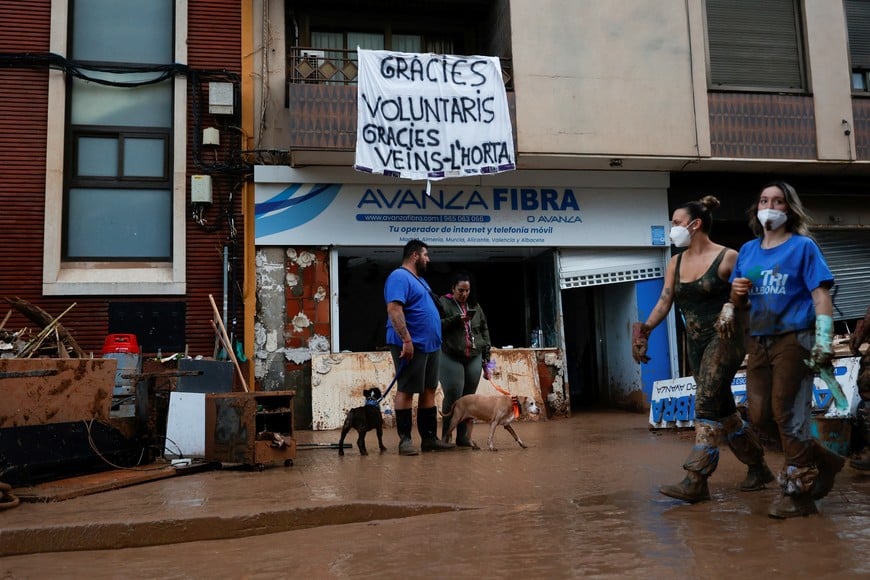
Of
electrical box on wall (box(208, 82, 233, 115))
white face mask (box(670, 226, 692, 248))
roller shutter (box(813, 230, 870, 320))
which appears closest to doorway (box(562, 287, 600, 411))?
roller shutter (box(813, 230, 870, 320))

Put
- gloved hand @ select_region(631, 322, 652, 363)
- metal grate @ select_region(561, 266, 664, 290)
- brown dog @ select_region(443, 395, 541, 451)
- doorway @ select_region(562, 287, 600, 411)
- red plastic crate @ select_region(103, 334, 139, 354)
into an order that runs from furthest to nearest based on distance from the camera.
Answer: doorway @ select_region(562, 287, 600, 411) < metal grate @ select_region(561, 266, 664, 290) < red plastic crate @ select_region(103, 334, 139, 354) < brown dog @ select_region(443, 395, 541, 451) < gloved hand @ select_region(631, 322, 652, 363)

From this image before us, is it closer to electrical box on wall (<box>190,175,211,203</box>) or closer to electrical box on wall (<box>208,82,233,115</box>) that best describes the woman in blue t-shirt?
electrical box on wall (<box>190,175,211,203</box>)

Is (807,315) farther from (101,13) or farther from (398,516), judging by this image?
(101,13)

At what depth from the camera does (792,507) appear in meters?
3.39

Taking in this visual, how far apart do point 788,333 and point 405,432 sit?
12.2 ft

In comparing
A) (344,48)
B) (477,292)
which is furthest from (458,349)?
(344,48)

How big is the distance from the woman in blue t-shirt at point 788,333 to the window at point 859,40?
36.0 feet

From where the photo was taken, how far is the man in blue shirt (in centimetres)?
637

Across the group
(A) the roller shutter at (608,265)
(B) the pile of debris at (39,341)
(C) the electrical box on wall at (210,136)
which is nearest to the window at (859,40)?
(A) the roller shutter at (608,265)

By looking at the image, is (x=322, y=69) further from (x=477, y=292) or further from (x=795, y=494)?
(x=795, y=494)

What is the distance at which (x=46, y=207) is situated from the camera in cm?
1028

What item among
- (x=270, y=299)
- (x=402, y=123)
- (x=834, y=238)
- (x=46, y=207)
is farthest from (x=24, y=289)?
(x=834, y=238)

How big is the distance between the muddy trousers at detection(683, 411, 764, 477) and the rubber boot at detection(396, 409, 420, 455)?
2.84 m

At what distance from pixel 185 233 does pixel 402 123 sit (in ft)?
12.0
